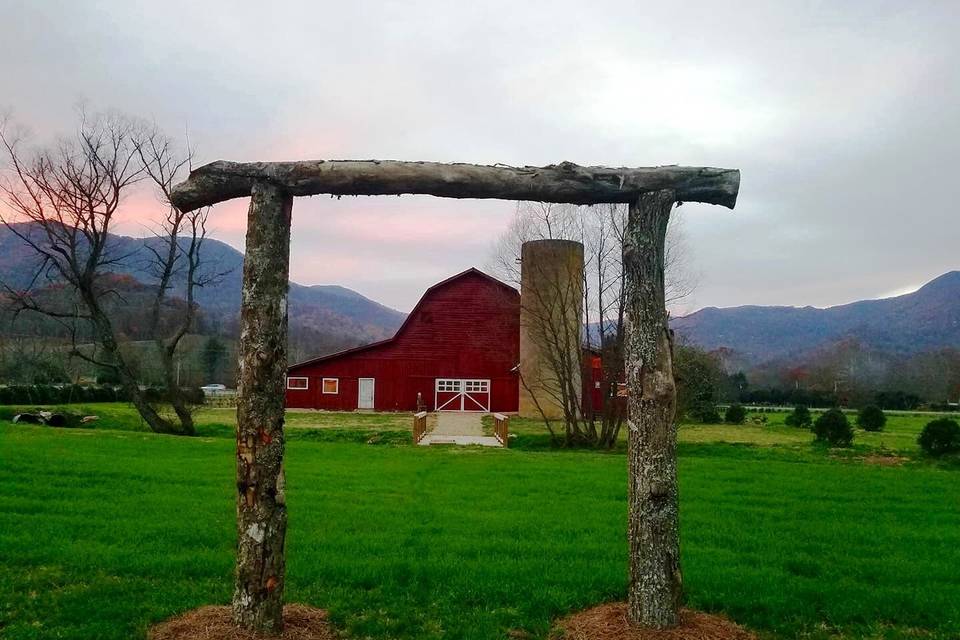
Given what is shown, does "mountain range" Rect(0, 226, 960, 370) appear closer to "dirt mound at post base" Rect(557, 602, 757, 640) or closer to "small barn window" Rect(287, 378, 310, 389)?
"small barn window" Rect(287, 378, 310, 389)

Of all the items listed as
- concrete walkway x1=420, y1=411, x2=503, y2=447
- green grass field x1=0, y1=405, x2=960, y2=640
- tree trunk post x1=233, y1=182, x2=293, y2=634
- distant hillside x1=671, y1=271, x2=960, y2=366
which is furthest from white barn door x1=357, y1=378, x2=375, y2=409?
distant hillside x1=671, y1=271, x2=960, y2=366

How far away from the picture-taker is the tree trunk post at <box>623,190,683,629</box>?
5121 millimetres

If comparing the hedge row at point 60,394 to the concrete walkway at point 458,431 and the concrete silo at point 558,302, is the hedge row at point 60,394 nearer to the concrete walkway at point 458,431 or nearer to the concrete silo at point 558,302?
the concrete walkway at point 458,431

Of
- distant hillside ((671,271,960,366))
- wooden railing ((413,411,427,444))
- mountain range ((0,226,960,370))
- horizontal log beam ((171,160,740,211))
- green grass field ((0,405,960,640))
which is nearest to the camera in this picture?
horizontal log beam ((171,160,740,211))

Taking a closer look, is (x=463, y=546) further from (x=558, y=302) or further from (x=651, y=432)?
(x=558, y=302)

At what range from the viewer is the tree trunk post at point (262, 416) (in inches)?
195

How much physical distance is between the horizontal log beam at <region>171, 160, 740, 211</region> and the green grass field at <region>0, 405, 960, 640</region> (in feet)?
10.7

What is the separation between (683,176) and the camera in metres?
5.61

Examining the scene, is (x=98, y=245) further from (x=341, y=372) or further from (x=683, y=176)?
(x=683, y=176)

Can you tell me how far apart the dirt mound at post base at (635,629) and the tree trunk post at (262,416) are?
2159 mm

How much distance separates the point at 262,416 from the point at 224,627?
146cm

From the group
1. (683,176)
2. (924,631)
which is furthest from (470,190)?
(924,631)

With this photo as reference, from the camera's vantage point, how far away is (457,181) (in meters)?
5.46

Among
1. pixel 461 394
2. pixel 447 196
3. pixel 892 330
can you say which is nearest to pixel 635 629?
pixel 447 196
